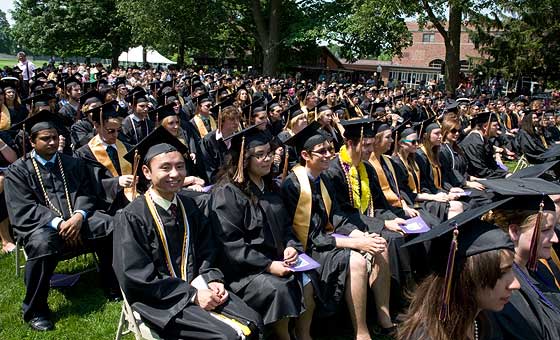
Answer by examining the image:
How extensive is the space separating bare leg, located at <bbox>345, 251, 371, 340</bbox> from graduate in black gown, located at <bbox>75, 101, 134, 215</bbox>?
232cm

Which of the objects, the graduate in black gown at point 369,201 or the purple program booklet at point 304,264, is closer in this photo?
the purple program booklet at point 304,264

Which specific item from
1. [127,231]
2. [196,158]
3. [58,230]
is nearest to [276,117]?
[196,158]

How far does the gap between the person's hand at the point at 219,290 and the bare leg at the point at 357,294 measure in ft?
3.54

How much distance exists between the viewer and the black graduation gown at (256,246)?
A: 330 centimetres

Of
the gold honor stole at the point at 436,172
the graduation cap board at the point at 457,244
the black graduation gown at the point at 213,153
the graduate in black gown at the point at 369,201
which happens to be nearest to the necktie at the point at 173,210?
the graduate in black gown at the point at 369,201

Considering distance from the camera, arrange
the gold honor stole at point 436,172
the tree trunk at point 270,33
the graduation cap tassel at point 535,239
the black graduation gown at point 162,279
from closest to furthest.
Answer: the graduation cap tassel at point 535,239 < the black graduation gown at point 162,279 < the gold honor stole at point 436,172 < the tree trunk at point 270,33

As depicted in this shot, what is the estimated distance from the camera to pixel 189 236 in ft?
11.0

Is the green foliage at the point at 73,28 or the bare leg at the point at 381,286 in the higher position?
the green foliage at the point at 73,28

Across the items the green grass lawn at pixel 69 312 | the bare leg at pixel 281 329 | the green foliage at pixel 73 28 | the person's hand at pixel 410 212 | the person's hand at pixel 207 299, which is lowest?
the green grass lawn at pixel 69 312

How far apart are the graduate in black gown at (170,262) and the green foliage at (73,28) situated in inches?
1525

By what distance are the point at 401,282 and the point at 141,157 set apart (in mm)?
2532

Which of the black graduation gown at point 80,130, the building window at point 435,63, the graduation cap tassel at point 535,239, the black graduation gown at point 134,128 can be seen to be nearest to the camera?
the graduation cap tassel at point 535,239

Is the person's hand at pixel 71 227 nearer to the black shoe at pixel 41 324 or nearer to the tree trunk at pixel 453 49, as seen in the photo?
the black shoe at pixel 41 324

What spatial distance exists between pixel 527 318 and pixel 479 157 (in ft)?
19.2
